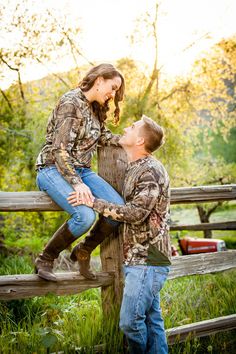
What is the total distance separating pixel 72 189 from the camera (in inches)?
127

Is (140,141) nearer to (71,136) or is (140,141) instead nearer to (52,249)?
(71,136)

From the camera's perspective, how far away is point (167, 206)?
3.22m

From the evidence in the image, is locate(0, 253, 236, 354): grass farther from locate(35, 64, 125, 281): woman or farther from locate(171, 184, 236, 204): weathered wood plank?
locate(171, 184, 236, 204): weathered wood plank

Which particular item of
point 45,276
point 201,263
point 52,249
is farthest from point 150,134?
point 201,263

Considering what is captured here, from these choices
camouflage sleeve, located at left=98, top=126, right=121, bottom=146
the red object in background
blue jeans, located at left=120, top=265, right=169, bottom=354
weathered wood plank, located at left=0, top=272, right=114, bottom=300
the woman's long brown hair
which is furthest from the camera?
the red object in background

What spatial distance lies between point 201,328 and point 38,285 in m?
1.54

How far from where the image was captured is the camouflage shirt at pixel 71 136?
127 inches

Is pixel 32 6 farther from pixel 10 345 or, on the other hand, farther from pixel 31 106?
pixel 10 345

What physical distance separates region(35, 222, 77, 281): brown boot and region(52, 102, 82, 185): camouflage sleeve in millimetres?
329

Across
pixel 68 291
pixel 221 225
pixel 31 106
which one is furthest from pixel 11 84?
pixel 68 291

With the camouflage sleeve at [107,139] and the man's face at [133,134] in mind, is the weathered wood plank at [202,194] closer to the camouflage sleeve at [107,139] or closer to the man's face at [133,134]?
the camouflage sleeve at [107,139]

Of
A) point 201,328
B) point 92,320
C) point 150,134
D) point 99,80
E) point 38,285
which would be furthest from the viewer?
point 201,328

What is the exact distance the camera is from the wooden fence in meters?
3.33

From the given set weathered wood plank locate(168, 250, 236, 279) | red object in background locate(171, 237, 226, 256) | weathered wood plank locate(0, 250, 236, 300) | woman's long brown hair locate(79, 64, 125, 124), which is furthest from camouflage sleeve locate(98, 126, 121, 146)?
red object in background locate(171, 237, 226, 256)
